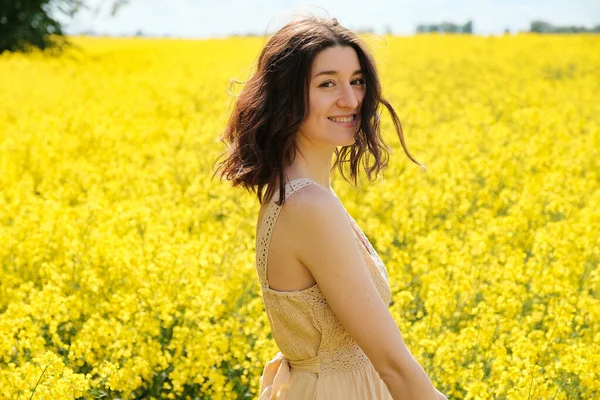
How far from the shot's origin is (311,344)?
2.05 m

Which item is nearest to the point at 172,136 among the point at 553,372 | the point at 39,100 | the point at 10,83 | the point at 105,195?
the point at 105,195

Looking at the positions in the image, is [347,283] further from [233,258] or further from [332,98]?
[233,258]

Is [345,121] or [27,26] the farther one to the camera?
[27,26]

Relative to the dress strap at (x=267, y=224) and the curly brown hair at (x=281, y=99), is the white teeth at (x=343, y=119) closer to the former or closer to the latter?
the curly brown hair at (x=281, y=99)

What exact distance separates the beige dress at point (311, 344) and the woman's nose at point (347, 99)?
0.24 meters

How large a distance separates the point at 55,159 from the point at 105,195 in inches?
61.1

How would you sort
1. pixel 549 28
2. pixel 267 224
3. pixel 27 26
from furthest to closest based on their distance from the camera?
pixel 549 28 → pixel 27 26 → pixel 267 224

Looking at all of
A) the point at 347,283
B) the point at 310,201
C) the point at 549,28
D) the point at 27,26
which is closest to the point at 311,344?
the point at 347,283

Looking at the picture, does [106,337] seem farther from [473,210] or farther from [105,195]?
[473,210]

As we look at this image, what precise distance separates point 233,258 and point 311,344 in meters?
2.53

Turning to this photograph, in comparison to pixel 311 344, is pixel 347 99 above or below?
above

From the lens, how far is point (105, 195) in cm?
640

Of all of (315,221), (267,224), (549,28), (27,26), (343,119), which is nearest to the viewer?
(315,221)

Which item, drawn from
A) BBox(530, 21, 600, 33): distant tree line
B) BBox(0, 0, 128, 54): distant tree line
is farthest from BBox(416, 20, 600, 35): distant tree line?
BBox(0, 0, 128, 54): distant tree line
